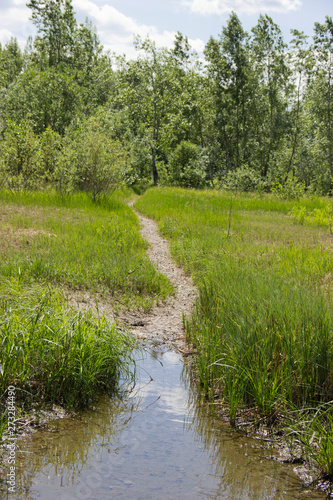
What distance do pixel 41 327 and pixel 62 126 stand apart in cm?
3194

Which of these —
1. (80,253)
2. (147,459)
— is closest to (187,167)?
(80,253)

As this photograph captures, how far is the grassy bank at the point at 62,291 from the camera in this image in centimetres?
375

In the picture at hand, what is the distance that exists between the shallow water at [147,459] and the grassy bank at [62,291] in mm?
343

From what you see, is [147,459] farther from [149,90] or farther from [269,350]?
[149,90]

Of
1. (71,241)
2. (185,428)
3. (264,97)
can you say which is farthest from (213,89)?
(185,428)

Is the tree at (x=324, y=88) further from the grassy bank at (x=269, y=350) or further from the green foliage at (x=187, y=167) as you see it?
the grassy bank at (x=269, y=350)

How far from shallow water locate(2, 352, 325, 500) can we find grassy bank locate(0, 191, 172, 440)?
1.13 feet

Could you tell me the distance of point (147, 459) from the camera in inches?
120

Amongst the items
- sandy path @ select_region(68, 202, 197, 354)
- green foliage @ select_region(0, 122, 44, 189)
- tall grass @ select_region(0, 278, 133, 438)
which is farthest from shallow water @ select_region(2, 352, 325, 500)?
green foliage @ select_region(0, 122, 44, 189)

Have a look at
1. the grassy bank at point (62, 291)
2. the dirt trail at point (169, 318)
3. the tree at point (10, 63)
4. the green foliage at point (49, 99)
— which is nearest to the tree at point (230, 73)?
the green foliage at point (49, 99)

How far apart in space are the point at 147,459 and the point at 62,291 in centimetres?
335

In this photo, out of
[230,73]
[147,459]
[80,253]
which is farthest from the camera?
[230,73]

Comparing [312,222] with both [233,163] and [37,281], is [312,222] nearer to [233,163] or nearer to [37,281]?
[37,281]

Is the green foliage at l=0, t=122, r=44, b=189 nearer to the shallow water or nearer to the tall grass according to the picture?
the tall grass
